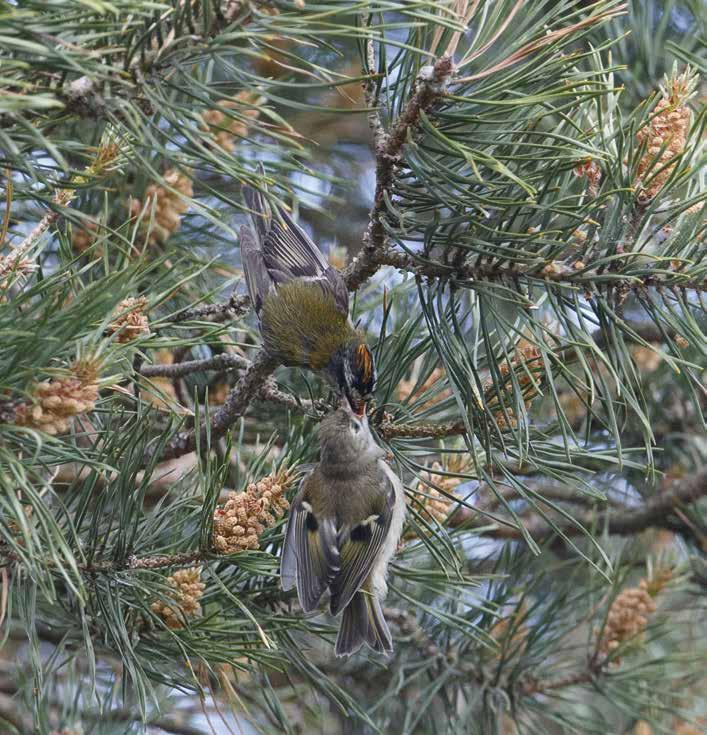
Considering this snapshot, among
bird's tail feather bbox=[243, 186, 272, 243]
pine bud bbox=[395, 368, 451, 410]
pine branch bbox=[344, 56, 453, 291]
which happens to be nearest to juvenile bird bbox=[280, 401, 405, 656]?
pine bud bbox=[395, 368, 451, 410]

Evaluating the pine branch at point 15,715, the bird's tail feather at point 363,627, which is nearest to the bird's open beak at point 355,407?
the bird's tail feather at point 363,627

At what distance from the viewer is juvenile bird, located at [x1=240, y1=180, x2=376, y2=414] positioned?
7.24ft

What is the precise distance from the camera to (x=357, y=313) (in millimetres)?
1987

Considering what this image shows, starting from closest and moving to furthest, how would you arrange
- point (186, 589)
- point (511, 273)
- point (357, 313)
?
1. point (511, 273)
2. point (186, 589)
3. point (357, 313)

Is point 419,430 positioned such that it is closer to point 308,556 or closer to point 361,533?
point 308,556

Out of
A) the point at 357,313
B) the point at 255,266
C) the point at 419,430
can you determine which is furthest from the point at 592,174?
the point at 255,266

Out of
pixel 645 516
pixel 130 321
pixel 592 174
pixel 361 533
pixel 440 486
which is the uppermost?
pixel 592 174

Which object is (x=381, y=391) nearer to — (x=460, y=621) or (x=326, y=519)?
(x=460, y=621)

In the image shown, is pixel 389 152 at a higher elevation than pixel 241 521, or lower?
higher

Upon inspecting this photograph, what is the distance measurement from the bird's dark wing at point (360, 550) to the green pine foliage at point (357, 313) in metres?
0.09

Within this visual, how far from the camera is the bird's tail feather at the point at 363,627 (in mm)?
1780

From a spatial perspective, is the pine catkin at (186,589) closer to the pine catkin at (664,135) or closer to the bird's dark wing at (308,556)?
the bird's dark wing at (308,556)

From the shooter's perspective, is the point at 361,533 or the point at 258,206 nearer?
the point at 361,533

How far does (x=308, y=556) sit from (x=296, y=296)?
952mm
